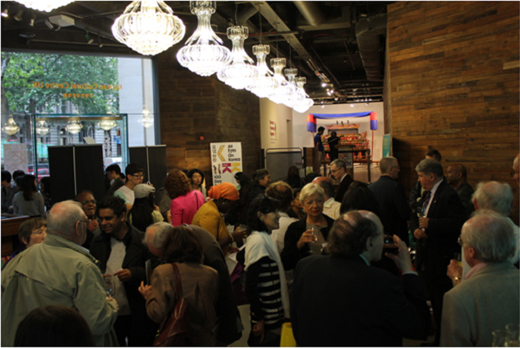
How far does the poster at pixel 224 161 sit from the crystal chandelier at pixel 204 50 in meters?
4.97

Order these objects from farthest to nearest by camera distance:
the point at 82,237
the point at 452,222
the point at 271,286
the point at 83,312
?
the point at 452,222
the point at 271,286
the point at 82,237
the point at 83,312

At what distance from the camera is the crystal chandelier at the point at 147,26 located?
3.62 m

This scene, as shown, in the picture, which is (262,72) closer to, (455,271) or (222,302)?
(222,302)

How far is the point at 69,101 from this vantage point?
29.4ft

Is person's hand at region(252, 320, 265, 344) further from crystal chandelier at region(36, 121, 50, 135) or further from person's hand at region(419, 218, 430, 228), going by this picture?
crystal chandelier at region(36, 121, 50, 135)

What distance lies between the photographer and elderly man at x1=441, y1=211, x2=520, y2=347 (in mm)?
1580

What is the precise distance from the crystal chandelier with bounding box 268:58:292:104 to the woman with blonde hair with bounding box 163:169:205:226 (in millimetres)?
3421

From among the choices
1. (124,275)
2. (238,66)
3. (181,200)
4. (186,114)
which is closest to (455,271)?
(124,275)

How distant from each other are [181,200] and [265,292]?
6.54 feet

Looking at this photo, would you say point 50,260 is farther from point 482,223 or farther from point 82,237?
point 482,223

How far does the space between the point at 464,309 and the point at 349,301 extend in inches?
17.3

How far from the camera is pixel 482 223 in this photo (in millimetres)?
1693

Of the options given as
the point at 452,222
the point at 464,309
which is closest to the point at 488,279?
the point at 464,309

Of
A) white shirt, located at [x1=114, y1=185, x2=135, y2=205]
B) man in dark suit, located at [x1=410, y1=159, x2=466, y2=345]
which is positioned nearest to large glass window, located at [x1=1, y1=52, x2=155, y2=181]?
white shirt, located at [x1=114, y1=185, x2=135, y2=205]
